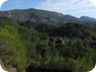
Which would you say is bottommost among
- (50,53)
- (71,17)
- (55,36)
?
(50,53)

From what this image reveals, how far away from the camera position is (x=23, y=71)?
13.7 ft

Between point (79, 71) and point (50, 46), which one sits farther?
point (50, 46)

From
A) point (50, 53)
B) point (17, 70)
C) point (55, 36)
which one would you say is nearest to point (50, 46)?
point (55, 36)

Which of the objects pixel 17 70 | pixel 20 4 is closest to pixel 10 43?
pixel 17 70

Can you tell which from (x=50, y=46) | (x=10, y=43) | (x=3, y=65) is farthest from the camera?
(x=50, y=46)

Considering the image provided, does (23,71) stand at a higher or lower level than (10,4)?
lower

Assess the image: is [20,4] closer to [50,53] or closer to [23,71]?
[23,71]

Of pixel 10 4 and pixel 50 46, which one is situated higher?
pixel 10 4

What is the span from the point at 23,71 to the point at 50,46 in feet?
9.98

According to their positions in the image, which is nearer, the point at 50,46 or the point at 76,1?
the point at 76,1

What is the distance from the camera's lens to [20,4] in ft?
13.2

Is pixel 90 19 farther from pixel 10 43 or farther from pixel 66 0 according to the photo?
pixel 10 43

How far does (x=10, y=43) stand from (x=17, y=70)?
0.50 m

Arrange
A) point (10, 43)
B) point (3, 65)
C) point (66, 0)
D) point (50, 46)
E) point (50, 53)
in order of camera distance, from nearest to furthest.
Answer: point (3, 65), point (66, 0), point (10, 43), point (50, 46), point (50, 53)
